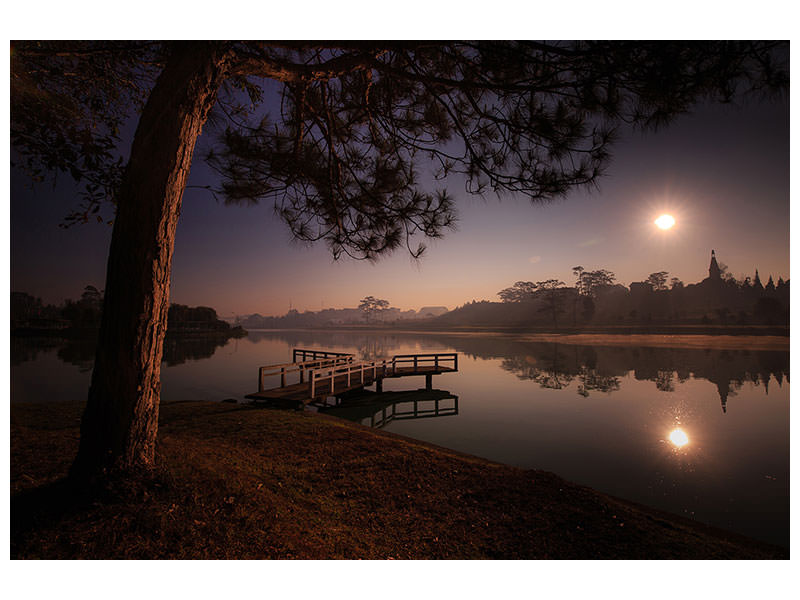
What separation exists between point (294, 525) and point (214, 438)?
2.61 metres

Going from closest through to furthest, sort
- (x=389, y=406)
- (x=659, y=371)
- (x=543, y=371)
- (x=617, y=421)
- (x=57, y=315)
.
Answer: (x=57, y=315), (x=617, y=421), (x=389, y=406), (x=659, y=371), (x=543, y=371)

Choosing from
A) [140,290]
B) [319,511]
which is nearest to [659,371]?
[319,511]

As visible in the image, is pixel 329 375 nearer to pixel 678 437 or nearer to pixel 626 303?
pixel 678 437

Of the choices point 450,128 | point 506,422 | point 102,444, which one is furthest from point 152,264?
point 506,422

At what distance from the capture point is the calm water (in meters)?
4.93

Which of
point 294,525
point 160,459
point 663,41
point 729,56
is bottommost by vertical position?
point 294,525

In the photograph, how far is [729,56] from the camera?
8.52 feet

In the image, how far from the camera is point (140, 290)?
6.59 feet

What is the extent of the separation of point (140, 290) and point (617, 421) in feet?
35.3

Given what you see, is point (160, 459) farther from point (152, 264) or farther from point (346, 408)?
point (346, 408)

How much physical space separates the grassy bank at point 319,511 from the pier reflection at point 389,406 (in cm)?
527

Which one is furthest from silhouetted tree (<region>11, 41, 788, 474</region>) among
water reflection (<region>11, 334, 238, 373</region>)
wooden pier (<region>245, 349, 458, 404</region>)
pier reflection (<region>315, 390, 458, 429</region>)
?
pier reflection (<region>315, 390, 458, 429</region>)

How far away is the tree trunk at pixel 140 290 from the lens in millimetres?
1980
